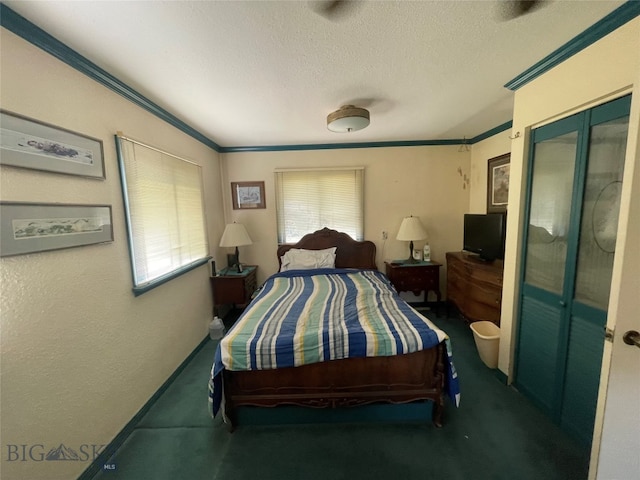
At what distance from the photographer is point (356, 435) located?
1667 millimetres

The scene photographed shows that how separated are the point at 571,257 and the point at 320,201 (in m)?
2.65

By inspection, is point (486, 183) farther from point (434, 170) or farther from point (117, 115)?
point (117, 115)

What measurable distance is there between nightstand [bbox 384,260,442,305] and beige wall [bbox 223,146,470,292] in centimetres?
39

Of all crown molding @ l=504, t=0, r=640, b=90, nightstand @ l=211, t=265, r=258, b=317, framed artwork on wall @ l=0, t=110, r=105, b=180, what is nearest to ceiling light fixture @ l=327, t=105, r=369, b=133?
crown molding @ l=504, t=0, r=640, b=90

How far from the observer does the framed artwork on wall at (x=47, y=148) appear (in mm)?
1100

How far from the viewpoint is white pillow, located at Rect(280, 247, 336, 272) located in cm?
338

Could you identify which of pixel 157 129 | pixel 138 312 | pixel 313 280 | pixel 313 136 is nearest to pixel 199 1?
pixel 157 129

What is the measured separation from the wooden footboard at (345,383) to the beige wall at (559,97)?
881 mm

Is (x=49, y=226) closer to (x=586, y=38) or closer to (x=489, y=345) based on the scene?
(x=586, y=38)

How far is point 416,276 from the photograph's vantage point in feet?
10.9

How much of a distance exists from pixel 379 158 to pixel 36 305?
3.56m

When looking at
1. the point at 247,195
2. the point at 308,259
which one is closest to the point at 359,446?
the point at 308,259

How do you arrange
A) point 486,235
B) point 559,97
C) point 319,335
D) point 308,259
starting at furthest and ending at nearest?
point 308,259 → point 486,235 → point 319,335 → point 559,97

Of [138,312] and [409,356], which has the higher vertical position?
[138,312]
